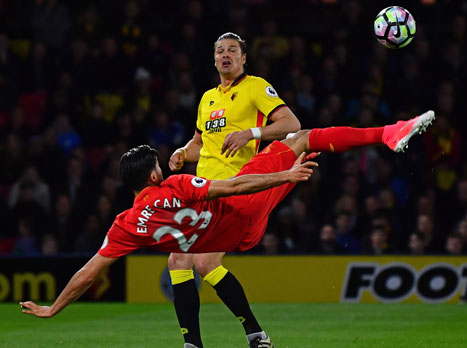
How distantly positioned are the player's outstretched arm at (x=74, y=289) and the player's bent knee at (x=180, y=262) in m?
0.62

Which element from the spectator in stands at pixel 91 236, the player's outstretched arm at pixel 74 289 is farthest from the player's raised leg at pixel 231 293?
the spectator in stands at pixel 91 236

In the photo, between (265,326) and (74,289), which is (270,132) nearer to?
(74,289)

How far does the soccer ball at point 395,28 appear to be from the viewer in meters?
7.94

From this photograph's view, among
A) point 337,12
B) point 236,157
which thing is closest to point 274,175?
point 236,157

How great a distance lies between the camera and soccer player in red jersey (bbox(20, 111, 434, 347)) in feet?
19.7

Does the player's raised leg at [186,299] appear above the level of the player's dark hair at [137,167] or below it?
below

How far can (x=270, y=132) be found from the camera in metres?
6.85

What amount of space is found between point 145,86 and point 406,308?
195 inches

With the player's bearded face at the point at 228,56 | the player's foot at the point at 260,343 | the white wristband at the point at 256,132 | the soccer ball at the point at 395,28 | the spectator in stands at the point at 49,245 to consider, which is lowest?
the spectator in stands at the point at 49,245

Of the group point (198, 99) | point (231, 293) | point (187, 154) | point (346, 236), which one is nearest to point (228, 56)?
point (187, 154)

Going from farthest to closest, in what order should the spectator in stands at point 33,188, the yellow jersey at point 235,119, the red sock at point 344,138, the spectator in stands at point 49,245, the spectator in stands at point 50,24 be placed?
the spectator in stands at point 50,24 < the spectator in stands at point 33,188 < the spectator in stands at point 49,245 < the yellow jersey at point 235,119 < the red sock at point 344,138

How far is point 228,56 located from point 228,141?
83 cm

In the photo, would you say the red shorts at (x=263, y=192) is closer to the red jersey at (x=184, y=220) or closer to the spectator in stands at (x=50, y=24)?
the red jersey at (x=184, y=220)

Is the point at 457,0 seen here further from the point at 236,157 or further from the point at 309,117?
the point at 236,157
